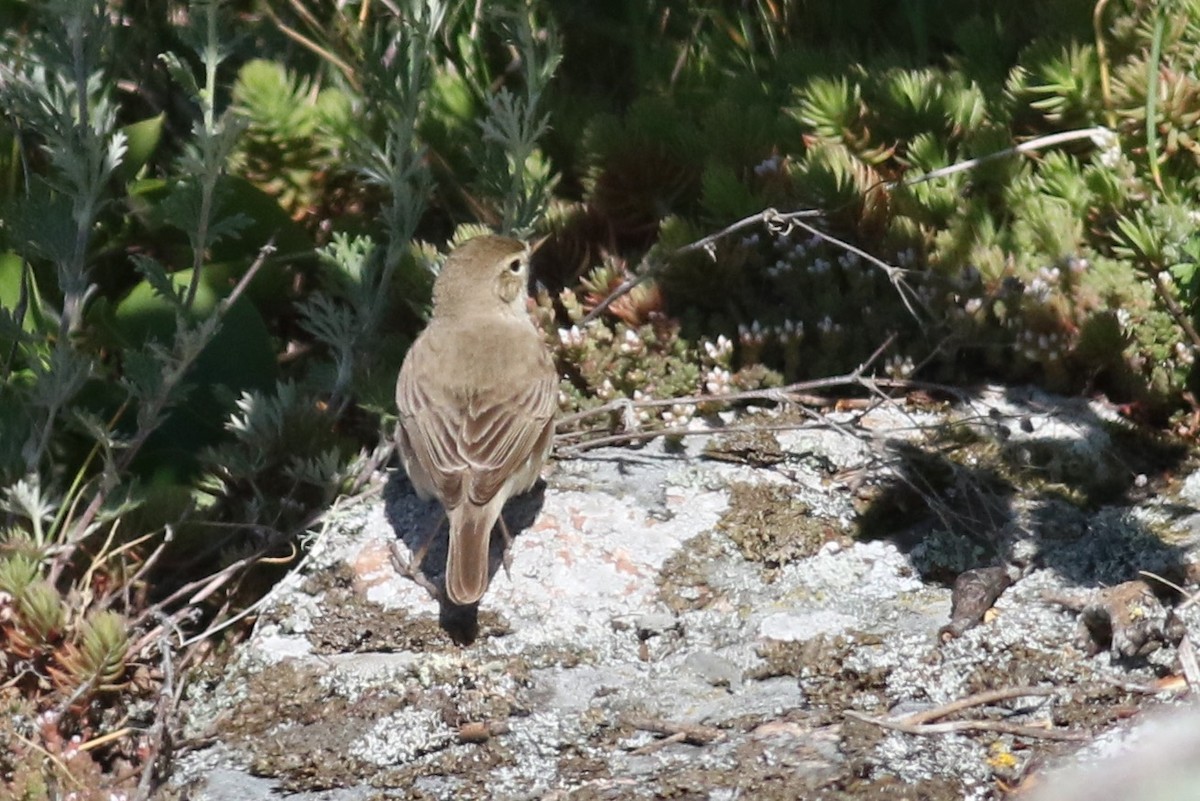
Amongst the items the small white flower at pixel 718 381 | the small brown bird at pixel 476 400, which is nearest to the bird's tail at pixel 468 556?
the small brown bird at pixel 476 400

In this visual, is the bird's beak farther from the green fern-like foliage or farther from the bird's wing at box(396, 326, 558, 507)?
the green fern-like foliage

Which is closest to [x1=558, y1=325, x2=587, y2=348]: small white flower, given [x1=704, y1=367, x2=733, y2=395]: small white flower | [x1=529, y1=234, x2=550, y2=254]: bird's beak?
[x1=529, y1=234, x2=550, y2=254]: bird's beak

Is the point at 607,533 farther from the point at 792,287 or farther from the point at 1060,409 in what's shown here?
the point at 1060,409

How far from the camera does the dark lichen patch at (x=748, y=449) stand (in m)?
5.27

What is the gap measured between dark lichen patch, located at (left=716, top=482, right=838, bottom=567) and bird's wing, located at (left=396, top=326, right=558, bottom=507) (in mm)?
736

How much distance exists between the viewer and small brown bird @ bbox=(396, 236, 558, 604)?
15.8 ft

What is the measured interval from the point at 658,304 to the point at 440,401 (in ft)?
3.33

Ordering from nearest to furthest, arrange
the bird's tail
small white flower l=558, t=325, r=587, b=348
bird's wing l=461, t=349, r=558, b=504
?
the bird's tail, bird's wing l=461, t=349, r=558, b=504, small white flower l=558, t=325, r=587, b=348

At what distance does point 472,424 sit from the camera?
17.2ft

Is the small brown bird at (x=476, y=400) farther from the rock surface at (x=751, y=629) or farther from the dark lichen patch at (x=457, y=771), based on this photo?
the dark lichen patch at (x=457, y=771)

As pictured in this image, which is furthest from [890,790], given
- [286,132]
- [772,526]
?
[286,132]

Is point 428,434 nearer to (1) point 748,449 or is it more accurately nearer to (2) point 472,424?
(2) point 472,424

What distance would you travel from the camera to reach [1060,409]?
5.27 m

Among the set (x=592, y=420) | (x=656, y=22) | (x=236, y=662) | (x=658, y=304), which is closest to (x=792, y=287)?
(x=658, y=304)
